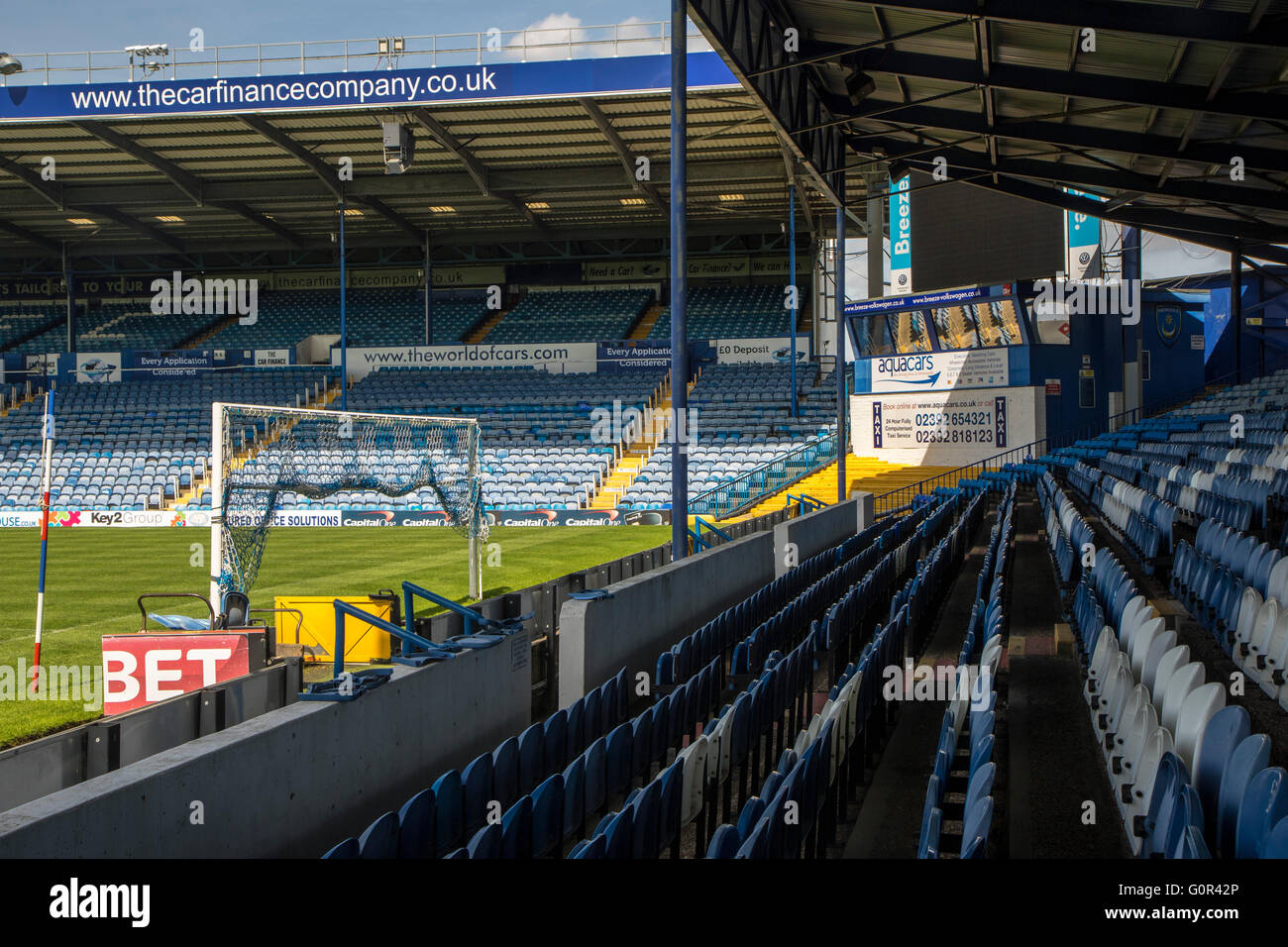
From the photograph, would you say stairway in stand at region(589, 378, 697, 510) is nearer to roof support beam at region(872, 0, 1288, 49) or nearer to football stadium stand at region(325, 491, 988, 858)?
roof support beam at region(872, 0, 1288, 49)

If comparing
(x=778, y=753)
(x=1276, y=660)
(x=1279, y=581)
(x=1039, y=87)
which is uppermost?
(x=1039, y=87)

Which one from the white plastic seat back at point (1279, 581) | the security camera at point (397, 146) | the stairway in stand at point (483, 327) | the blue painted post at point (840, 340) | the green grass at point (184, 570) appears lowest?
the green grass at point (184, 570)

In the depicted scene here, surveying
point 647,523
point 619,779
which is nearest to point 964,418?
point 647,523

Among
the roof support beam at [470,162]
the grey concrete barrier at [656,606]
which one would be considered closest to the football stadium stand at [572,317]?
the roof support beam at [470,162]

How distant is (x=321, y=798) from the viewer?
489 centimetres

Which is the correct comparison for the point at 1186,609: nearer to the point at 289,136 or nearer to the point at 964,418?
the point at 964,418

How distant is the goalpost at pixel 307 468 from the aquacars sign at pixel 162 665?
4.46 ft

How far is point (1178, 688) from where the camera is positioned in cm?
467

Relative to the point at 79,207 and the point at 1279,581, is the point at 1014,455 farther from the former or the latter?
the point at 79,207

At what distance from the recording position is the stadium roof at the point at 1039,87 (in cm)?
1151

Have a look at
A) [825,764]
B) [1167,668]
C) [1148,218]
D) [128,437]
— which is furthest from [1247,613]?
[128,437]

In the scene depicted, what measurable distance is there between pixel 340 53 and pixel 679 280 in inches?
781

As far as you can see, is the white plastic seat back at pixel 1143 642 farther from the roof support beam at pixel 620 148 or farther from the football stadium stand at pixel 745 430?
the roof support beam at pixel 620 148
